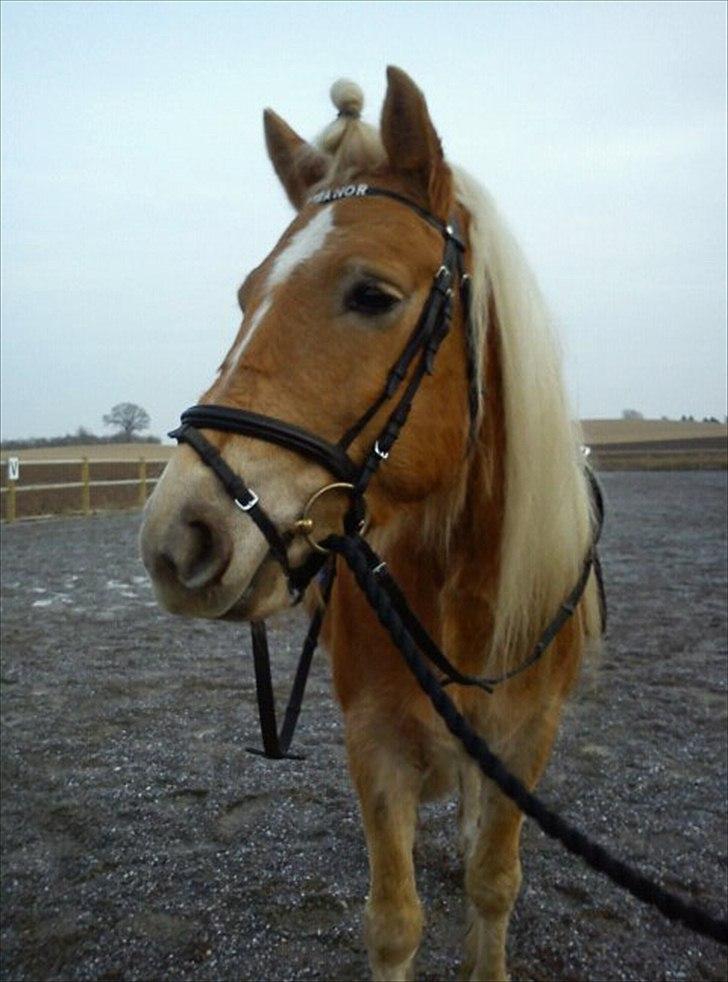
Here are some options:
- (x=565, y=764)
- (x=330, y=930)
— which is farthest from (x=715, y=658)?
(x=330, y=930)

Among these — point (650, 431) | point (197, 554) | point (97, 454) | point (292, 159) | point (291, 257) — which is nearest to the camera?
point (197, 554)

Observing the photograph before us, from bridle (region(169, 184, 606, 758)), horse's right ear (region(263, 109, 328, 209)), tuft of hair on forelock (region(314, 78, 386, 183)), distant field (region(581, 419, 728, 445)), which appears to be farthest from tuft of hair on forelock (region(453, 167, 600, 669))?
distant field (region(581, 419, 728, 445))

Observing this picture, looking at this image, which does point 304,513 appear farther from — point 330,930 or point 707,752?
point 707,752

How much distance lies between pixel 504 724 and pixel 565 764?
2.19 m

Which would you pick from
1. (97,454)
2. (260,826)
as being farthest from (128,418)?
(260,826)

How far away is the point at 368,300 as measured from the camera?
175 centimetres

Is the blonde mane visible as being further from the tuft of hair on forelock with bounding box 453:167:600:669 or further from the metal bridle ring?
the metal bridle ring

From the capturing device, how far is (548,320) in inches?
90.8

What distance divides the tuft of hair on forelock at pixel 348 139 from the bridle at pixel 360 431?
0.29ft

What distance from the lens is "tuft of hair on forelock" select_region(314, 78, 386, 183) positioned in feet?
6.56

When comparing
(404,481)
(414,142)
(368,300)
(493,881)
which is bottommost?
(493,881)

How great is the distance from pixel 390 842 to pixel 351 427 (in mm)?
1304

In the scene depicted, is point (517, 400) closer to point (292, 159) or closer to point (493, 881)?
point (292, 159)

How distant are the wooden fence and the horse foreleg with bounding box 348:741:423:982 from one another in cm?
1518
